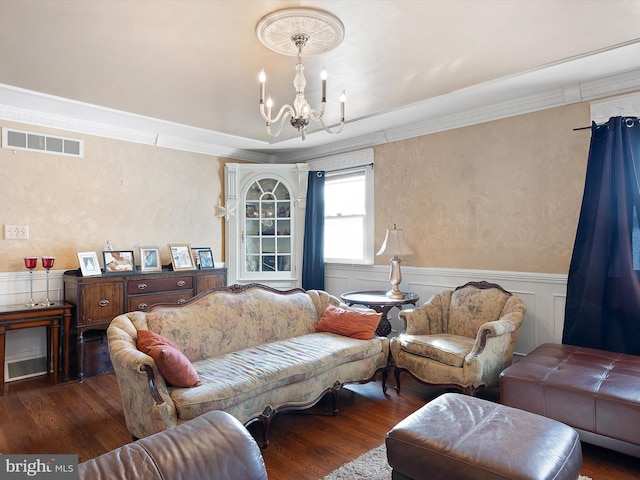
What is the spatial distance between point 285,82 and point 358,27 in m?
0.96

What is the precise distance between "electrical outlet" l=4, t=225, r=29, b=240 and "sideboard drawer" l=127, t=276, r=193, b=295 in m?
1.02

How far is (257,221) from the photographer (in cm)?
543

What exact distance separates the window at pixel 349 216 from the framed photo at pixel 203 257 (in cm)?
152

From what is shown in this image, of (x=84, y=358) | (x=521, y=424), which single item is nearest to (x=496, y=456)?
(x=521, y=424)

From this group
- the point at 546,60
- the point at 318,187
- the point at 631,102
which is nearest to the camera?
the point at 546,60

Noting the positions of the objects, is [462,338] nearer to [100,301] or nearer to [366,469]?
[366,469]

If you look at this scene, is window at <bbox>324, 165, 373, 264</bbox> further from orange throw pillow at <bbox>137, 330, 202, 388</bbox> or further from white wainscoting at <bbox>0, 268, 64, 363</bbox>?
white wainscoting at <bbox>0, 268, 64, 363</bbox>

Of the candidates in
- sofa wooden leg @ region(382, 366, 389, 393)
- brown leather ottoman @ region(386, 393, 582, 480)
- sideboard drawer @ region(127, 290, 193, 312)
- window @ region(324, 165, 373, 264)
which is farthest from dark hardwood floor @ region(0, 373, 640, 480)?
window @ region(324, 165, 373, 264)

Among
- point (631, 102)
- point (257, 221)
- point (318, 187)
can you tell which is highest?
point (631, 102)

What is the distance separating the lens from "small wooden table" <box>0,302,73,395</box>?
3.33 m

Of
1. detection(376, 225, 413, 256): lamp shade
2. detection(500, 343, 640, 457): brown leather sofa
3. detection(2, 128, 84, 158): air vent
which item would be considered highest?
detection(2, 128, 84, 158): air vent

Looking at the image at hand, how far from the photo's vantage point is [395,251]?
410cm

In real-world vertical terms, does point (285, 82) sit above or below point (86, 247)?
above

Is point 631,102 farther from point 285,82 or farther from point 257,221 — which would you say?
point 257,221
